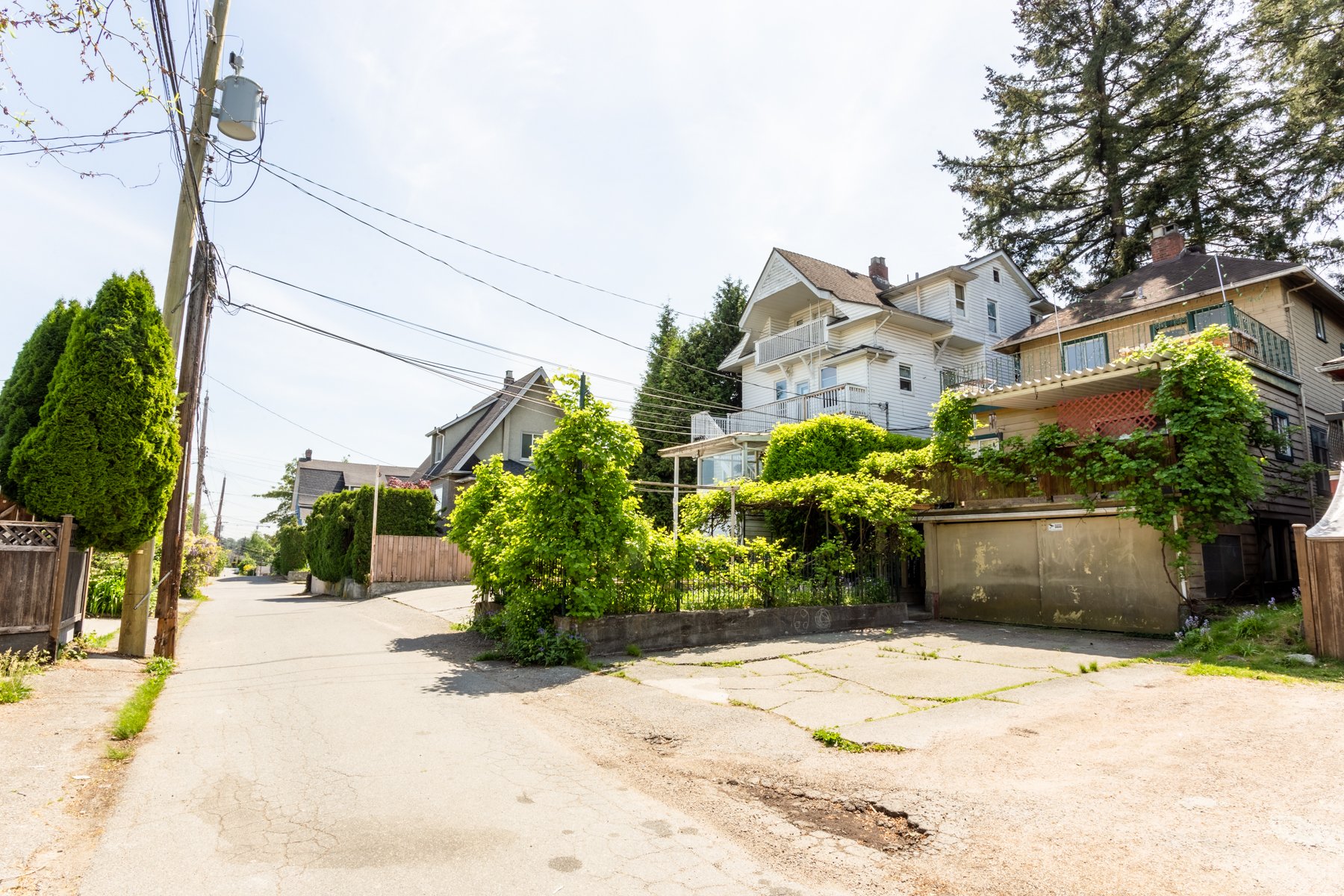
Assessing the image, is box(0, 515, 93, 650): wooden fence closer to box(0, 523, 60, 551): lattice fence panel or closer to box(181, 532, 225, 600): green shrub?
box(0, 523, 60, 551): lattice fence panel

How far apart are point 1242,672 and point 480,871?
940 cm

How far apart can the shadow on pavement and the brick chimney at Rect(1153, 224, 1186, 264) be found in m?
23.1

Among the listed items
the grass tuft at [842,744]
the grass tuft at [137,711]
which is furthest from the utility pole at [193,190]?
the grass tuft at [842,744]

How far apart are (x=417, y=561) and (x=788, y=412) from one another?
1504cm

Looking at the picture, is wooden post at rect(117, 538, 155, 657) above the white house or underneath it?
underneath

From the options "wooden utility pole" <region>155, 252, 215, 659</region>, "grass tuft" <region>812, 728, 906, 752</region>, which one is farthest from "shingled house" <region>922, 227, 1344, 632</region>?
"wooden utility pole" <region>155, 252, 215, 659</region>

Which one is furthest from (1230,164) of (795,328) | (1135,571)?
(1135,571)

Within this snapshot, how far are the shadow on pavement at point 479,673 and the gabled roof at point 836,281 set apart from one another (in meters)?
20.7

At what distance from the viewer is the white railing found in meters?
28.0

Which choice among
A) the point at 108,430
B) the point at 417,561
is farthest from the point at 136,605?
the point at 417,561

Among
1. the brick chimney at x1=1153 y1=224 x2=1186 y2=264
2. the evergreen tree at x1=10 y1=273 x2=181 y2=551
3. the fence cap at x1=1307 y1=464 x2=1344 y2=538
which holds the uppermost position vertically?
the brick chimney at x1=1153 y1=224 x2=1186 y2=264

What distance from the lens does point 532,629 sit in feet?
34.2

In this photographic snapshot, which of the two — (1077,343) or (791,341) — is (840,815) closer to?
(1077,343)

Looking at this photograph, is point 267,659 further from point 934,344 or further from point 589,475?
point 934,344
